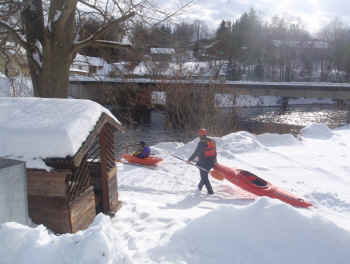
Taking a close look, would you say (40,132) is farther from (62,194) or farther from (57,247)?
(57,247)

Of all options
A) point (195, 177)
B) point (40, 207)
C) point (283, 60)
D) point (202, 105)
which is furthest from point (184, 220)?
point (283, 60)

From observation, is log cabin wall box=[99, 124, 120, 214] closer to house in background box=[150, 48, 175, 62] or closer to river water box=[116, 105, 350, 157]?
house in background box=[150, 48, 175, 62]

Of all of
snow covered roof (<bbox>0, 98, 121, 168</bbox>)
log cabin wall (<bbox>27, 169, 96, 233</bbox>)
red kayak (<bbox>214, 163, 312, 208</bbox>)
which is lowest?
red kayak (<bbox>214, 163, 312, 208</bbox>)

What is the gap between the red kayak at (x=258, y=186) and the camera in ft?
26.4

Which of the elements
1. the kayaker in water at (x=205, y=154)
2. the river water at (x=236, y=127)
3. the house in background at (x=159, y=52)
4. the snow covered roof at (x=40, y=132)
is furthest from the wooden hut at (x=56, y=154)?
the river water at (x=236, y=127)

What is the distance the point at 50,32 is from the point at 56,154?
4.92 m

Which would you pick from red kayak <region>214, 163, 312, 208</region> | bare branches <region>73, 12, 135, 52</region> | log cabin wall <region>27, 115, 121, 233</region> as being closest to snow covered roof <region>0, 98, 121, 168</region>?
log cabin wall <region>27, 115, 121, 233</region>

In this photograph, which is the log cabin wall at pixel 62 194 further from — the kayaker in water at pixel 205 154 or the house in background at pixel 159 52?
the house in background at pixel 159 52

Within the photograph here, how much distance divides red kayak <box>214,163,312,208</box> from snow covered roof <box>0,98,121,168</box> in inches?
195

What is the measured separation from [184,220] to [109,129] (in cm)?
253

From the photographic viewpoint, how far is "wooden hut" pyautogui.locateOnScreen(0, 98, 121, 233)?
475cm

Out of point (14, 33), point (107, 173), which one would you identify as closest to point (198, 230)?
point (107, 173)

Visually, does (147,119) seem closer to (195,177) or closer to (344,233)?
(195,177)

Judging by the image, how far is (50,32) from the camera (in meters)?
8.40
